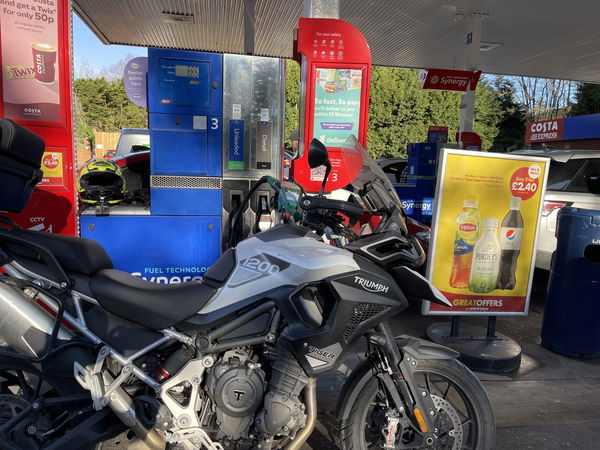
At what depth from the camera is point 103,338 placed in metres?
2.07

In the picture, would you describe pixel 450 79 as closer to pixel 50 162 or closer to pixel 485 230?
pixel 485 230

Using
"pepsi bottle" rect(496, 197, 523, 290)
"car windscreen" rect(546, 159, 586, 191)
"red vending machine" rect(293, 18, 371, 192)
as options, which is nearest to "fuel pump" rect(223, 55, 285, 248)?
"red vending machine" rect(293, 18, 371, 192)

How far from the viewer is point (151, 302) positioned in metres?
2.02

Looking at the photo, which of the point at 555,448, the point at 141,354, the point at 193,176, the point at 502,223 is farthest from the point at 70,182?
the point at 555,448

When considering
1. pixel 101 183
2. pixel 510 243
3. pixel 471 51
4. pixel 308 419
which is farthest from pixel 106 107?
pixel 308 419

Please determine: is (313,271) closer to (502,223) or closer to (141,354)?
(141,354)

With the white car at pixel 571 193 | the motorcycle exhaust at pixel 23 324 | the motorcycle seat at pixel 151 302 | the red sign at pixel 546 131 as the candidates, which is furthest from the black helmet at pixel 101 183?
the red sign at pixel 546 131

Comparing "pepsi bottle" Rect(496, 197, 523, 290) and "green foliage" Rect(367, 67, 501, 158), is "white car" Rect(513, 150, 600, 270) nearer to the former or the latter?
"pepsi bottle" Rect(496, 197, 523, 290)

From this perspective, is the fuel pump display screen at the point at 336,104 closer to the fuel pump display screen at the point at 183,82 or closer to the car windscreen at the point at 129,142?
the fuel pump display screen at the point at 183,82

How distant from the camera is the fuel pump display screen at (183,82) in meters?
4.25

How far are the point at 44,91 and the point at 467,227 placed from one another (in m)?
3.58

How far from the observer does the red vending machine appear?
4680 millimetres

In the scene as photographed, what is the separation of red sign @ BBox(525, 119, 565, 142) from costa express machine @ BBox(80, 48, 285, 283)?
28.9 feet

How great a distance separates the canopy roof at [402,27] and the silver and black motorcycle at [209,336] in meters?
8.70
